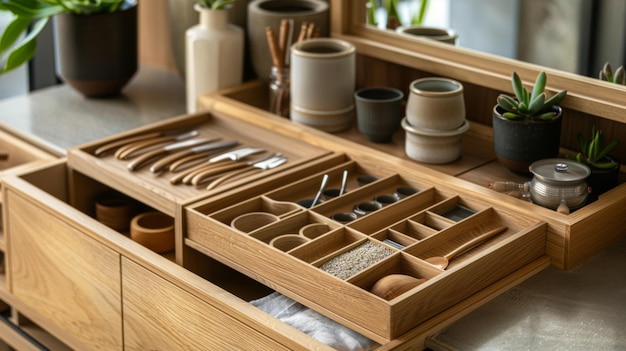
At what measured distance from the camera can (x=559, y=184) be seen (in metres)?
1.54

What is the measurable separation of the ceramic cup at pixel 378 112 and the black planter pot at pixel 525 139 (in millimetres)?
215

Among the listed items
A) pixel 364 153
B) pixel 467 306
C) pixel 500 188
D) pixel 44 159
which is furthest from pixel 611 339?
pixel 44 159

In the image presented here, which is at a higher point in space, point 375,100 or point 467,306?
point 375,100

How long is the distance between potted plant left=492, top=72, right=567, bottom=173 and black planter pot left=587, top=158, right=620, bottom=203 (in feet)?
0.27

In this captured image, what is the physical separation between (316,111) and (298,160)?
0.14m

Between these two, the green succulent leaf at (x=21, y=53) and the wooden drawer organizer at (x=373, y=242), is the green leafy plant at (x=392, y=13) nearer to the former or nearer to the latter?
the wooden drawer organizer at (x=373, y=242)

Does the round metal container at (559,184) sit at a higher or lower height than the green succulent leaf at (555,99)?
lower

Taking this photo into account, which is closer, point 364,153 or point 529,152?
point 529,152

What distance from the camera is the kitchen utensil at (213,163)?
1724mm

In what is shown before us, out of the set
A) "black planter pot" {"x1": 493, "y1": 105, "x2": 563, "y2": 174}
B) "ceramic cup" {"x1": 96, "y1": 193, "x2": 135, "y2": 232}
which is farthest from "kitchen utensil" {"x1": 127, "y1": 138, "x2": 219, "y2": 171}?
"black planter pot" {"x1": 493, "y1": 105, "x2": 563, "y2": 174}

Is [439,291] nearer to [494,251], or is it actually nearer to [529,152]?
[494,251]

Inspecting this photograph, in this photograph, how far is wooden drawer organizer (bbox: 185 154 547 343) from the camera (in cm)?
134

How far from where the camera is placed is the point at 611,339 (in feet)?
4.39

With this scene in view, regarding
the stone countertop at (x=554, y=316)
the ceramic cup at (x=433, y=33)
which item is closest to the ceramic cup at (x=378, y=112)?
the ceramic cup at (x=433, y=33)
